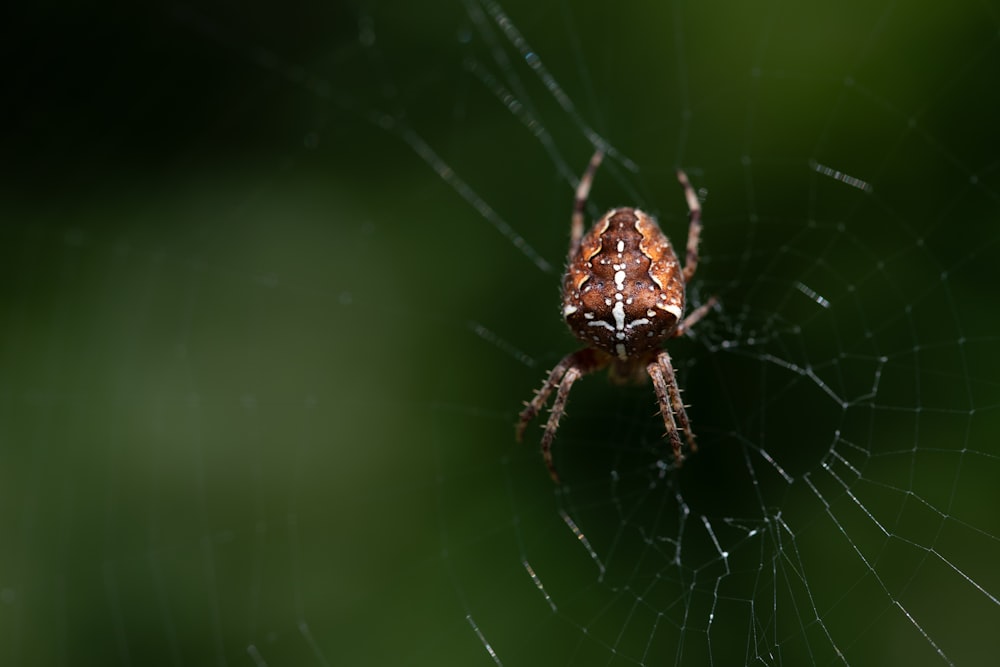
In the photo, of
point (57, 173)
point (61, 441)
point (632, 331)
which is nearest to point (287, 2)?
point (57, 173)

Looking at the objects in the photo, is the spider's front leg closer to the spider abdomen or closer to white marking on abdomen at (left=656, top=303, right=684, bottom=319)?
the spider abdomen

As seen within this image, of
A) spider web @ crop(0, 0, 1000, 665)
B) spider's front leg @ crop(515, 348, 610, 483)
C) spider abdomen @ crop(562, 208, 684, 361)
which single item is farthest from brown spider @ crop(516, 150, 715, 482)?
spider web @ crop(0, 0, 1000, 665)

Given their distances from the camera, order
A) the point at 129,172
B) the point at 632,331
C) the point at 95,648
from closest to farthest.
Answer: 1. the point at 632,331
2. the point at 95,648
3. the point at 129,172

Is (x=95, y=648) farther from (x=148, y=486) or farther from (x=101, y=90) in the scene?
(x=101, y=90)

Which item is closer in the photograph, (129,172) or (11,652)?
(11,652)

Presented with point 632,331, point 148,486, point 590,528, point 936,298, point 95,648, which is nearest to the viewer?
point 632,331

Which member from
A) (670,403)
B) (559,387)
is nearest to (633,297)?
(670,403)
